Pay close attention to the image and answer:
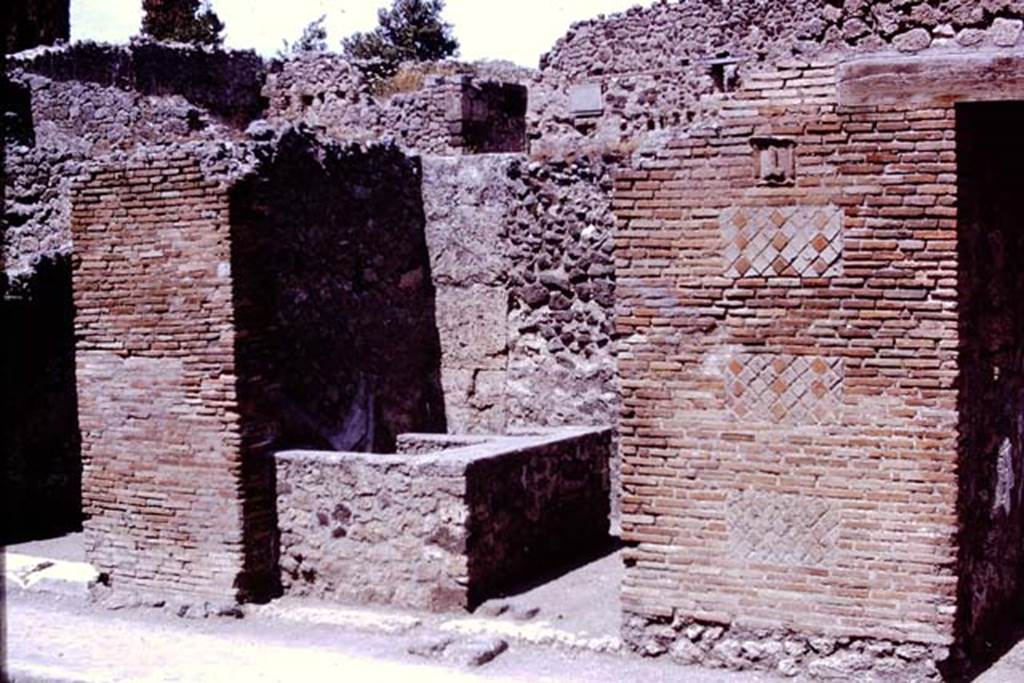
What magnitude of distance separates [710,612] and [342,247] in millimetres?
4670

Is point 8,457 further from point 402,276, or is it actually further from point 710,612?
point 710,612

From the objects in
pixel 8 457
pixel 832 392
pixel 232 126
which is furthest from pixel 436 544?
pixel 232 126

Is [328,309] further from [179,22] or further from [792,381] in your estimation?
[179,22]

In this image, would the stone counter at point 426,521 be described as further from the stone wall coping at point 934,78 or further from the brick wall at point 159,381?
the stone wall coping at point 934,78

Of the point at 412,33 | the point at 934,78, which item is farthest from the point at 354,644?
the point at 412,33

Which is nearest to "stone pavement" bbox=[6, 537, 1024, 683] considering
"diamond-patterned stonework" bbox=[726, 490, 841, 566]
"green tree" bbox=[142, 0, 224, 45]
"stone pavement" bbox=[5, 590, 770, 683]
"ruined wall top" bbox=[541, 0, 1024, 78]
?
"stone pavement" bbox=[5, 590, 770, 683]

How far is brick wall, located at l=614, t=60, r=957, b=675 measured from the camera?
21.3 feet

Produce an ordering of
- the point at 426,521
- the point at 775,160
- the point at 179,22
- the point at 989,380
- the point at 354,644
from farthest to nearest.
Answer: the point at 179,22 < the point at 426,521 < the point at 354,644 < the point at 989,380 < the point at 775,160

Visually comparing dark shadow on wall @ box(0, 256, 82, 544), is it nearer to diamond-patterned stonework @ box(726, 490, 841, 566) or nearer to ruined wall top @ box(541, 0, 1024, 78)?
diamond-patterned stonework @ box(726, 490, 841, 566)

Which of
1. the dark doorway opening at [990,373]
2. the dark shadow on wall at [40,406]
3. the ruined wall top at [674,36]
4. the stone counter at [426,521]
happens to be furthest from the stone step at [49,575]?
the ruined wall top at [674,36]

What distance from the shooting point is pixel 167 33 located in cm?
3253

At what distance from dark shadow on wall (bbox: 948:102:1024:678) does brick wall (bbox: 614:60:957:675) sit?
24cm

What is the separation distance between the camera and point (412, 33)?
38.4 m

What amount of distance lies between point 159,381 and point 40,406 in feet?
9.72
